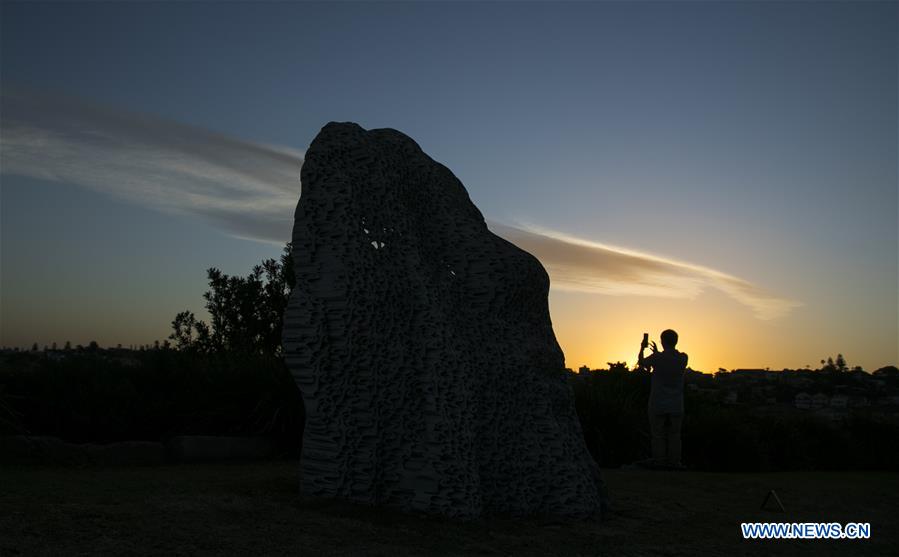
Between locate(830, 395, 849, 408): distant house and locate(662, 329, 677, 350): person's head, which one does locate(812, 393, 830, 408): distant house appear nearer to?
locate(830, 395, 849, 408): distant house

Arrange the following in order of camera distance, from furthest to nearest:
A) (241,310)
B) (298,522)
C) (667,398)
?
(241,310), (667,398), (298,522)

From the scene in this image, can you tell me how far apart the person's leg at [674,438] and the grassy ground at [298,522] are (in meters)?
1.59

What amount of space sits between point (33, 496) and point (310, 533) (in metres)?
1.96

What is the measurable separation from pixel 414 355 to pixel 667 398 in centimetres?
474

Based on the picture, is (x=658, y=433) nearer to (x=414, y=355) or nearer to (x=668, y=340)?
(x=668, y=340)

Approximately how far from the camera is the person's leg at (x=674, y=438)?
32.8 feet

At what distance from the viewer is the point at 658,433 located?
1007cm

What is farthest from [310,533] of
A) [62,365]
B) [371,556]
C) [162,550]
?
[62,365]

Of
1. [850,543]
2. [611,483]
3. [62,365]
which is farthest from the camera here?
[62,365]

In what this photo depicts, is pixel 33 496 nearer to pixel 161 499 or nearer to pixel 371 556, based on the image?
pixel 161 499

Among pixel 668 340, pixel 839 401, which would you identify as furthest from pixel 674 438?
pixel 839 401

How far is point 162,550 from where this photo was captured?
4.40m

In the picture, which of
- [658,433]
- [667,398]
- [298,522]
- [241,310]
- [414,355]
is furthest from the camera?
[241,310]

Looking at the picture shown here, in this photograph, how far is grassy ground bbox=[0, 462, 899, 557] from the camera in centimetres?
464
